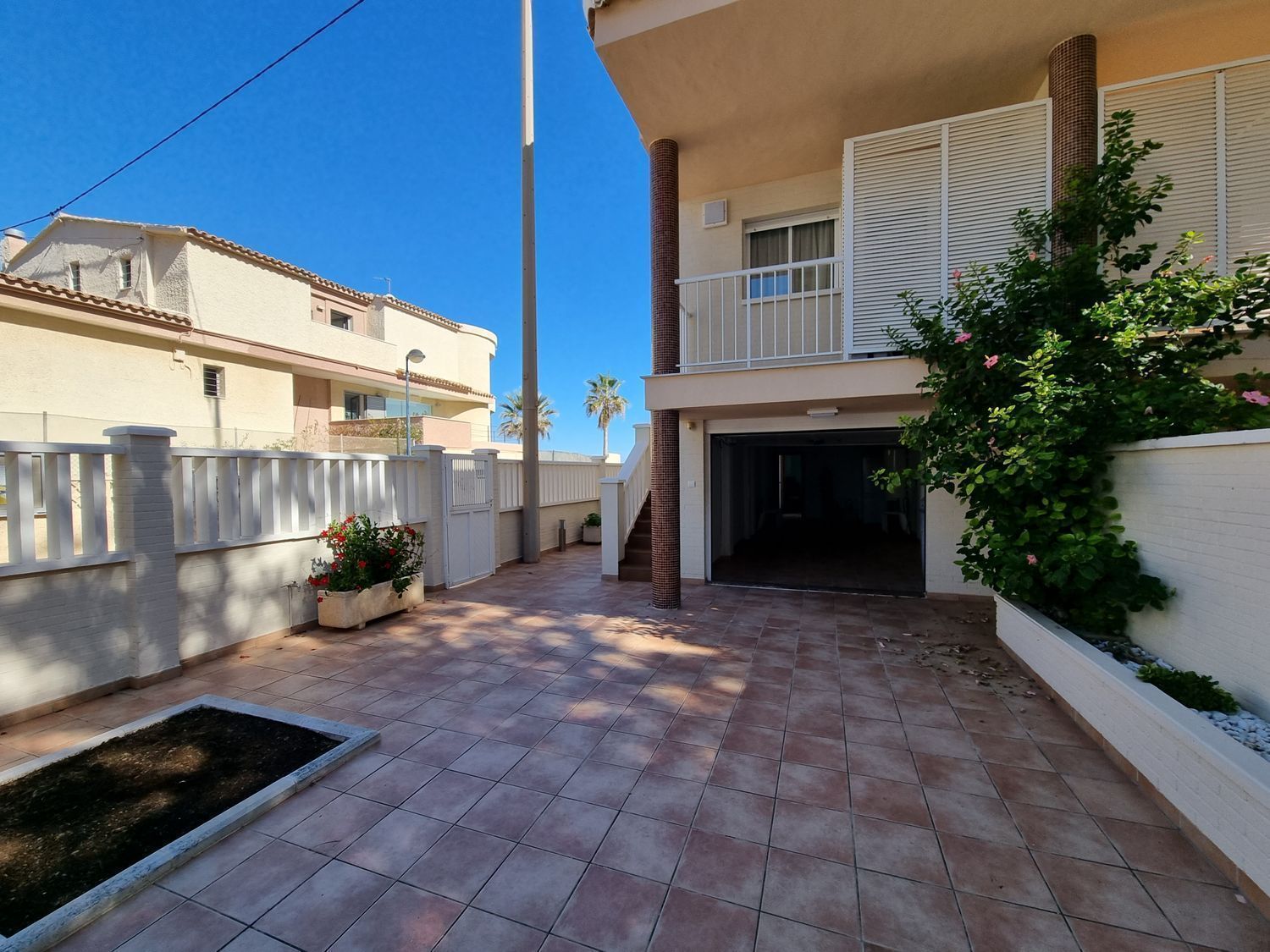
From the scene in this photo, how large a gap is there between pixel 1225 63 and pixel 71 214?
21.7 meters

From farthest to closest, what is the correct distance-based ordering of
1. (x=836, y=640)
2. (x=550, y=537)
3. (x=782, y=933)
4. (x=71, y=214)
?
1. (x=71, y=214)
2. (x=550, y=537)
3. (x=836, y=640)
4. (x=782, y=933)

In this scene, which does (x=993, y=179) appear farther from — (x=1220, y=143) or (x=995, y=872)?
(x=995, y=872)

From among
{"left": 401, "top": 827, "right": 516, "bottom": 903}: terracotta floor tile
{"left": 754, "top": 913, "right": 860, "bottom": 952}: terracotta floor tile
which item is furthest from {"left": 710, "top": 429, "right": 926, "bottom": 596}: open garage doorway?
{"left": 401, "top": 827, "right": 516, "bottom": 903}: terracotta floor tile

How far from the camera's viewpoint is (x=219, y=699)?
3457mm

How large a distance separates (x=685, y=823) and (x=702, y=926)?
0.52 meters

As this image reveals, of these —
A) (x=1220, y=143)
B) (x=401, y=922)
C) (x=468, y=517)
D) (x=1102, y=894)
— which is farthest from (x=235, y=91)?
(x=1220, y=143)

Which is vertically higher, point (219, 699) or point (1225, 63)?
point (1225, 63)

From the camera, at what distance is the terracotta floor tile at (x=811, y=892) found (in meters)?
1.79

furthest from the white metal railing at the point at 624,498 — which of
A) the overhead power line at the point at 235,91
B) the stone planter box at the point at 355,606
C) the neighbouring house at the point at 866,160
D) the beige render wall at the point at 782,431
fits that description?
the overhead power line at the point at 235,91

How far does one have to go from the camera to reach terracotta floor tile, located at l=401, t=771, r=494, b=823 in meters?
2.38

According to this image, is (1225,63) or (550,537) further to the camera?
(550,537)

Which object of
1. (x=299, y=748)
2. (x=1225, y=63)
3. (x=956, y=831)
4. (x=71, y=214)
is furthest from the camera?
(x=71, y=214)

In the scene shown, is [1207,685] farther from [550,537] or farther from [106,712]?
[550,537]

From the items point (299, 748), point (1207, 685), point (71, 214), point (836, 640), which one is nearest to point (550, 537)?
point (836, 640)
